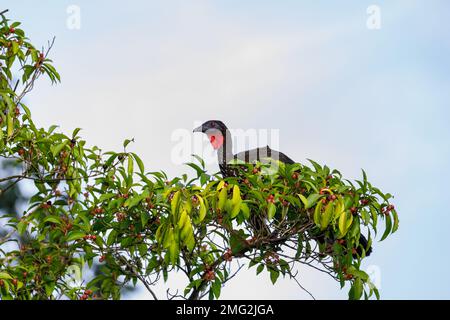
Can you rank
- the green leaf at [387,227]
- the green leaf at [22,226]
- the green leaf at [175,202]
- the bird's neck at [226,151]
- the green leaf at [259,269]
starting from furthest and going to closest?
the bird's neck at [226,151] < the green leaf at [22,226] < the green leaf at [259,269] < the green leaf at [387,227] < the green leaf at [175,202]

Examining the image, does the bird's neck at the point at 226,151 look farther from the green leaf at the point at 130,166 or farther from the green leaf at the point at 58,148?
the green leaf at the point at 58,148

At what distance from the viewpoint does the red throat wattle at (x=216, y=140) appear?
797 cm

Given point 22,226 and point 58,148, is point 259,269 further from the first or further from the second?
point 22,226

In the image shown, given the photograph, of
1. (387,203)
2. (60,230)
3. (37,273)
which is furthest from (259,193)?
(37,273)

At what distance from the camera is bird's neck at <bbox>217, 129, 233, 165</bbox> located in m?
7.87

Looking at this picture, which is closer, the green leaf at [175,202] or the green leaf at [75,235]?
the green leaf at [175,202]

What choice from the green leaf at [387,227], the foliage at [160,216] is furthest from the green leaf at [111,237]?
the green leaf at [387,227]

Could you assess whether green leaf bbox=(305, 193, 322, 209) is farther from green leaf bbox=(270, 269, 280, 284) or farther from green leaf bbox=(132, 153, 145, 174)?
green leaf bbox=(132, 153, 145, 174)

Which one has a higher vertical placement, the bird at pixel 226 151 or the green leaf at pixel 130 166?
the bird at pixel 226 151

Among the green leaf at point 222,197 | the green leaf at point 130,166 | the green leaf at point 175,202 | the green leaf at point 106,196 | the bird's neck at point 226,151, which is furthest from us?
the bird's neck at point 226,151

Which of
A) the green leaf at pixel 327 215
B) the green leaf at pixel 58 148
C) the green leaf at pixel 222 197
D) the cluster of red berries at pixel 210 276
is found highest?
the green leaf at pixel 58 148

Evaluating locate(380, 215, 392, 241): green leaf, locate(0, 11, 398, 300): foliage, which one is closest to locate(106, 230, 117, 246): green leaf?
locate(0, 11, 398, 300): foliage
